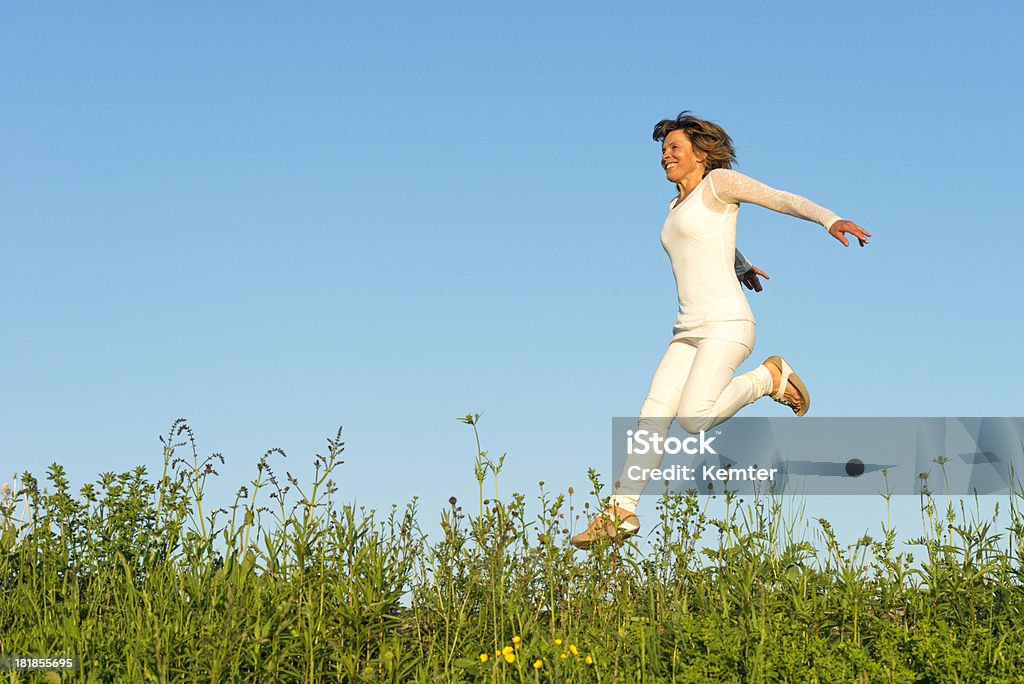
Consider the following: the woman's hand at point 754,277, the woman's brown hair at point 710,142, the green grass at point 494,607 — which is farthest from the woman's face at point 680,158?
the green grass at point 494,607

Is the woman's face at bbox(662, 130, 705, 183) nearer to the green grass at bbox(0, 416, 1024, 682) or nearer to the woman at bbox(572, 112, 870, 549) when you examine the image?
the woman at bbox(572, 112, 870, 549)

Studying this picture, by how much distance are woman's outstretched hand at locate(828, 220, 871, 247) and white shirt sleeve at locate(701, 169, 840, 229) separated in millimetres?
200

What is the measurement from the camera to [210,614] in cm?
523

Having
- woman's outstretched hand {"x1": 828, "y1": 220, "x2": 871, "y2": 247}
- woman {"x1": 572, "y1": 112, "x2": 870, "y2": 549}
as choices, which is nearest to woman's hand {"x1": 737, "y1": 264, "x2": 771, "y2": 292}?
woman {"x1": 572, "y1": 112, "x2": 870, "y2": 549}

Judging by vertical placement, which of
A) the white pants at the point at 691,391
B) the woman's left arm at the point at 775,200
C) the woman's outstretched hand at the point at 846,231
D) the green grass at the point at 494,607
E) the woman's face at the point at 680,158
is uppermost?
the woman's face at the point at 680,158

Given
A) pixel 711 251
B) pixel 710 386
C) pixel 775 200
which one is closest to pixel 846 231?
pixel 775 200

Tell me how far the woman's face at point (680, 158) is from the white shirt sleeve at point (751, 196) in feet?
0.81

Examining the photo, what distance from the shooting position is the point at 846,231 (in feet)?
25.5

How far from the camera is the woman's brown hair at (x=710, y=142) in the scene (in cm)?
910

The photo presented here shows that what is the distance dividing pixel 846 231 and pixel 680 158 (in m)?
1.86

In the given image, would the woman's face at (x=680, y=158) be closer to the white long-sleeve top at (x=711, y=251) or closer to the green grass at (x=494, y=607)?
the white long-sleeve top at (x=711, y=251)

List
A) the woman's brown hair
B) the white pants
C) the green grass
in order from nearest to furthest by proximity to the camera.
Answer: the green grass → the white pants → the woman's brown hair

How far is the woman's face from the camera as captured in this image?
9117 mm

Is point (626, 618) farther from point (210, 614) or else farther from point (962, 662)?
point (210, 614)
